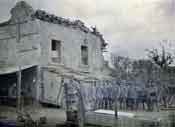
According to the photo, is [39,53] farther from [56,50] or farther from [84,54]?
[84,54]

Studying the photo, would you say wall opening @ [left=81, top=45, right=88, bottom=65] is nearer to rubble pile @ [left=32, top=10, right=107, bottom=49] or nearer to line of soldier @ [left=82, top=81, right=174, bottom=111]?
rubble pile @ [left=32, top=10, right=107, bottom=49]

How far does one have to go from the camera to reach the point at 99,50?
26.8 meters

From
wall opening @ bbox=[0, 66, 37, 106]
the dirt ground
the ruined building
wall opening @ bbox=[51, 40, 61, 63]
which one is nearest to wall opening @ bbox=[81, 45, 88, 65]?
the ruined building

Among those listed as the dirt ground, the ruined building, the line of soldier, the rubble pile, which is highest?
the rubble pile

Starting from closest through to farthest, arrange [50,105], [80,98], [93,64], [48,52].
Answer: [80,98] → [50,105] → [48,52] → [93,64]

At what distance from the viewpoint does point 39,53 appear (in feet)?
68.3

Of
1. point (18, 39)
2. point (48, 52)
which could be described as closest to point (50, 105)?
point (48, 52)

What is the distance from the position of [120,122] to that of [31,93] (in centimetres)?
945

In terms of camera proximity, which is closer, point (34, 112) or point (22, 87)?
point (34, 112)

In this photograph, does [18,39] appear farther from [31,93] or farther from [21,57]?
[31,93]

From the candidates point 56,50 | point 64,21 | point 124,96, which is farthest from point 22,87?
point 124,96

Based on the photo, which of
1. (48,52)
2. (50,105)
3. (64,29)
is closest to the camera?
(50,105)

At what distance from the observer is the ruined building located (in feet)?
67.2

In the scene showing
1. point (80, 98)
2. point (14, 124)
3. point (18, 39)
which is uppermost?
point (18, 39)
